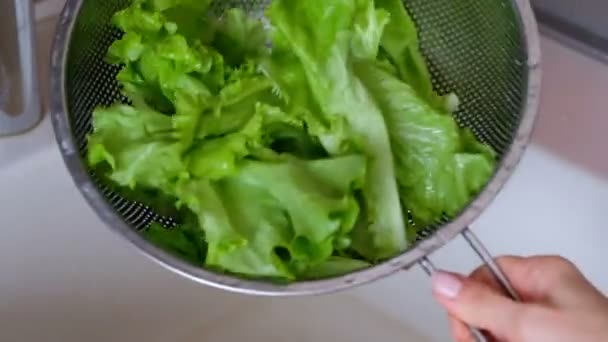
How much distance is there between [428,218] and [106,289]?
0.37 metres

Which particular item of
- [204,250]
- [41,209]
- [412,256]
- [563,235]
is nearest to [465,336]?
[412,256]

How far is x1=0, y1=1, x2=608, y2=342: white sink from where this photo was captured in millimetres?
849

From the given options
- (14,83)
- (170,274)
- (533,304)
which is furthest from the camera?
(170,274)

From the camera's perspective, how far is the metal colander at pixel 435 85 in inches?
23.1

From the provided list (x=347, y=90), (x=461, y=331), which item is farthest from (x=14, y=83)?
(x=461, y=331)

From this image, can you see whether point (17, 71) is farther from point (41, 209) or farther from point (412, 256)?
point (412, 256)

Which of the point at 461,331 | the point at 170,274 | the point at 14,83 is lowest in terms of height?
the point at 170,274

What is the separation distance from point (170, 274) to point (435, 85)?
351 mm

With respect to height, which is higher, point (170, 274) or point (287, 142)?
point (287, 142)

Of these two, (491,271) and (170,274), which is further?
(170,274)

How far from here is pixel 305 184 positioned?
24.0 inches

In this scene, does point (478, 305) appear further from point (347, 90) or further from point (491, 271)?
point (347, 90)

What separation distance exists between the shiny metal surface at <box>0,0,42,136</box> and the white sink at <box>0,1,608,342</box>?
14mm

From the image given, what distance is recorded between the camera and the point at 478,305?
549mm
